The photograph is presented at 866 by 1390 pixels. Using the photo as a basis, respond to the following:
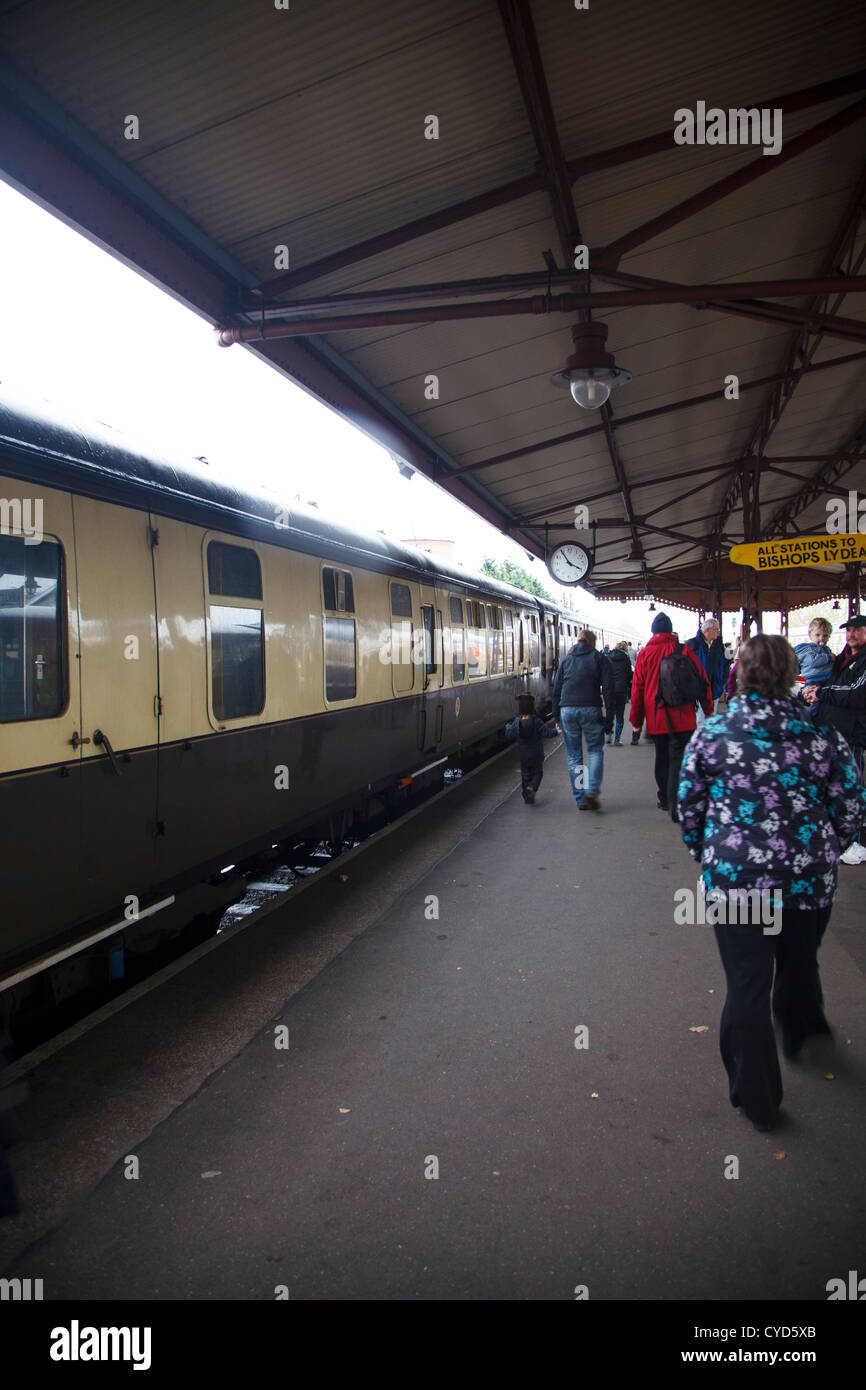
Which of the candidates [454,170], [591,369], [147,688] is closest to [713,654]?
[591,369]

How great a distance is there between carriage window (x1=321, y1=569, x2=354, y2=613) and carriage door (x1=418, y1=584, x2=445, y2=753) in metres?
2.32

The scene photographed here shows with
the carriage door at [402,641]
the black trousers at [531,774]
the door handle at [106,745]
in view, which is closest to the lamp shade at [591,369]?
the carriage door at [402,641]

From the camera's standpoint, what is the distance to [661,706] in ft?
26.1

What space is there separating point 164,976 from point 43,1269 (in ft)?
7.23

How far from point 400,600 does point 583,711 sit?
2337mm

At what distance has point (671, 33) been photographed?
447 centimetres

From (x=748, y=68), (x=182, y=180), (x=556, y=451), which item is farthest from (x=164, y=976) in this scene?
(x=556, y=451)

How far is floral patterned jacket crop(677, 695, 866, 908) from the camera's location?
3146 millimetres

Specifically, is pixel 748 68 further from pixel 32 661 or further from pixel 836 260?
pixel 32 661

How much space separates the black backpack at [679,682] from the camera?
308 inches

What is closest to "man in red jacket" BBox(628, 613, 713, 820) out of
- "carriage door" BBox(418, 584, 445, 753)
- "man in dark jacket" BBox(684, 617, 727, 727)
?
"carriage door" BBox(418, 584, 445, 753)

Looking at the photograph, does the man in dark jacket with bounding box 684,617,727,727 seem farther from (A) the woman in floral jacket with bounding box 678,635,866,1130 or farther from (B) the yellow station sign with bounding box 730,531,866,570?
(A) the woman in floral jacket with bounding box 678,635,866,1130

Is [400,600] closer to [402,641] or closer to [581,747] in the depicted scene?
[402,641]

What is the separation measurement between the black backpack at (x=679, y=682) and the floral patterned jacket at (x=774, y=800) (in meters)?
4.57
